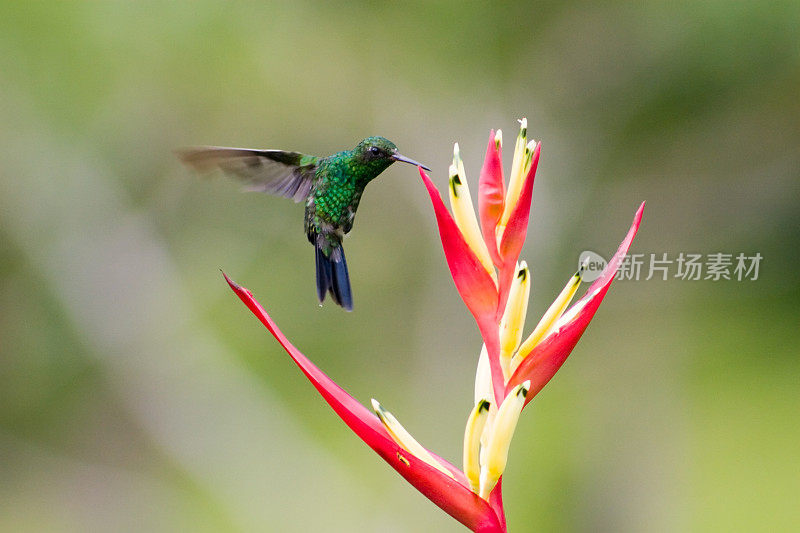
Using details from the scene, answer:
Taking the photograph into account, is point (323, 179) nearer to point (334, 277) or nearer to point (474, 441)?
point (334, 277)

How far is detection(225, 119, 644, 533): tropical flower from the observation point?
1.51 feet

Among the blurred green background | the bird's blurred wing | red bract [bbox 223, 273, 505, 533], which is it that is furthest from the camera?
the blurred green background

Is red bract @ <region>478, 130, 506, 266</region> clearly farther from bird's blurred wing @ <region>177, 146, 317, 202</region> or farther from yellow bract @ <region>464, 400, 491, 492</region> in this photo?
bird's blurred wing @ <region>177, 146, 317, 202</region>

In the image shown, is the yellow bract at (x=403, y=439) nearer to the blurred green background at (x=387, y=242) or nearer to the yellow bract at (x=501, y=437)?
the yellow bract at (x=501, y=437)

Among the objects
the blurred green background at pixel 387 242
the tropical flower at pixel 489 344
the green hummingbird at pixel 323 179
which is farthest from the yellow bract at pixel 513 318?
the blurred green background at pixel 387 242

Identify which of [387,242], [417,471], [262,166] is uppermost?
[262,166]

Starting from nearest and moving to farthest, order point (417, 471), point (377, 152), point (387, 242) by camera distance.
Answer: point (417, 471)
point (377, 152)
point (387, 242)

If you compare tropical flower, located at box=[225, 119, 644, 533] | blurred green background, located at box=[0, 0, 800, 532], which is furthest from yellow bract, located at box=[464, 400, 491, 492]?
blurred green background, located at box=[0, 0, 800, 532]

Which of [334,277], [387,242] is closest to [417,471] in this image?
[334,277]

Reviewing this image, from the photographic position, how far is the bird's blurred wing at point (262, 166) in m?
0.78

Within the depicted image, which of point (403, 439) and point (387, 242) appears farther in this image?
point (387, 242)

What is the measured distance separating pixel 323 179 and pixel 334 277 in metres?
0.12

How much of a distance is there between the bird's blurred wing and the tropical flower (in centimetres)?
32

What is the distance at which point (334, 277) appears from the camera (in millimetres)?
831
